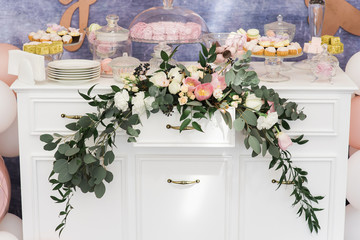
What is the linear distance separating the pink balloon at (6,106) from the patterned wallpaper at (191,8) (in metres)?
0.55

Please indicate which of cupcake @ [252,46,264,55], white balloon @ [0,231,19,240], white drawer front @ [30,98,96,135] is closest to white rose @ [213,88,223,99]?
cupcake @ [252,46,264,55]

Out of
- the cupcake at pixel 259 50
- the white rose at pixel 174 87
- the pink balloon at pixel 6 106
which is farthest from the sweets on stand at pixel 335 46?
the pink balloon at pixel 6 106

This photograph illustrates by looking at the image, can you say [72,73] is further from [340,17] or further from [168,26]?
[340,17]

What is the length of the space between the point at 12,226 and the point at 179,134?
3.77 ft

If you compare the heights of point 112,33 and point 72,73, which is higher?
point 112,33

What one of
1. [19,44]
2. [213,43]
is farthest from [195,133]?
[19,44]

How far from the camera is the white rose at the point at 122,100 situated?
2656 millimetres

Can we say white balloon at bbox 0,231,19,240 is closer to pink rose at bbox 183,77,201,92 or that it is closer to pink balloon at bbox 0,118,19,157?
pink balloon at bbox 0,118,19,157

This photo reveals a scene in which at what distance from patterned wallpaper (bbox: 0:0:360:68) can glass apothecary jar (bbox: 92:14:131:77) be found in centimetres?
38

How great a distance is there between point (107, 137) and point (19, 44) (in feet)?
3.60

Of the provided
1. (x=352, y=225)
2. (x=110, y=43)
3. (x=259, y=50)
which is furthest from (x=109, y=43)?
(x=352, y=225)

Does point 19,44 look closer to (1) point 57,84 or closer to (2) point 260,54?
(1) point 57,84

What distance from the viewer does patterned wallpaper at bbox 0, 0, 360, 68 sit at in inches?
135

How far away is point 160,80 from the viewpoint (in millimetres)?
2656
